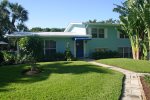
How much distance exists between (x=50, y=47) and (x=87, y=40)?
151 inches

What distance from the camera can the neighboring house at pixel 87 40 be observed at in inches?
1091

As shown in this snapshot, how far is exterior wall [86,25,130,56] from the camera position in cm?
2988

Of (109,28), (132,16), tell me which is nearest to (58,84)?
(132,16)

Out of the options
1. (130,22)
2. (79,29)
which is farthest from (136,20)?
(79,29)

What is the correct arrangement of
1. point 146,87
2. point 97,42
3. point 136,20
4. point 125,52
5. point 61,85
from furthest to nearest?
point 125,52
point 97,42
point 136,20
point 146,87
point 61,85

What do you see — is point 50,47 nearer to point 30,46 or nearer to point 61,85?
point 30,46

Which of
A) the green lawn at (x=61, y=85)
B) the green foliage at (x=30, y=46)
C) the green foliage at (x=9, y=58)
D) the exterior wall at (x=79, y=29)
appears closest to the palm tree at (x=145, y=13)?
the exterior wall at (x=79, y=29)

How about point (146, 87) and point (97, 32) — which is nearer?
point (146, 87)

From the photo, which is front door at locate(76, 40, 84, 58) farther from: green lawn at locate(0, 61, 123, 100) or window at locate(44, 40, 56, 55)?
green lawn at locate(0, 61, 123, 100)

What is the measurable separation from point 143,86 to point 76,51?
16.2 meters

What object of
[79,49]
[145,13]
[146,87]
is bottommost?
[146,87]

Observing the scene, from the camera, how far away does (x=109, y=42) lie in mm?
30734

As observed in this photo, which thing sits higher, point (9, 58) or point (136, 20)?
point (136, 20)

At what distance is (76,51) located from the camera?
28797mm
